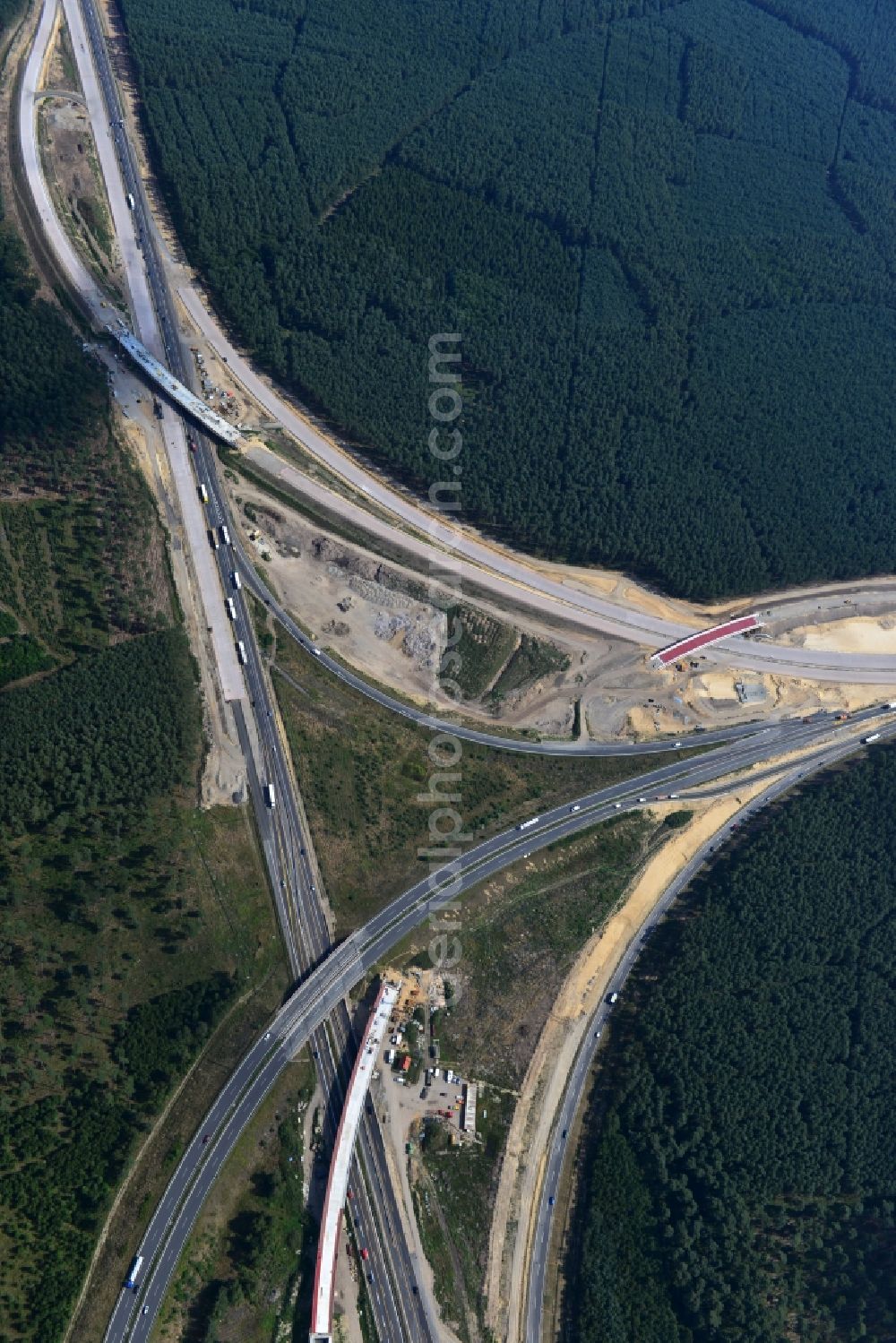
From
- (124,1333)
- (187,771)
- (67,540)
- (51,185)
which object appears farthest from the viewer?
(51,185)

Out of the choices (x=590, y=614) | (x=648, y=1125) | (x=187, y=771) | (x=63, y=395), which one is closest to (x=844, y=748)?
(x=590, y=614)

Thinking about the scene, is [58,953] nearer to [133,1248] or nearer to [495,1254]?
[133,1248]

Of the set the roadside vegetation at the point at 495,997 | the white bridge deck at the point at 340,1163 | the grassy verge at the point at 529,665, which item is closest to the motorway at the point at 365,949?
the roadside vegetation at the point at 495,997

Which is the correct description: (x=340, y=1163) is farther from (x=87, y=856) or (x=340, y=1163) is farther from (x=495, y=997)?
(x=87, y=856)

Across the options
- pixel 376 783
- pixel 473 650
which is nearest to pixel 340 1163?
pixel 376 783

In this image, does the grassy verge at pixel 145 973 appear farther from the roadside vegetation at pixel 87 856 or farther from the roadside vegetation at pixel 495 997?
the roadside vegetation at pixel 495 997
